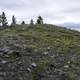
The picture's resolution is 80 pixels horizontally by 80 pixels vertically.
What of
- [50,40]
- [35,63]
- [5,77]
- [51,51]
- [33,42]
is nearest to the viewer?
[5,77]

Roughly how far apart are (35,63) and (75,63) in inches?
76.5

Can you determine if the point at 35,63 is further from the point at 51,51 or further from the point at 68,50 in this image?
the point at 68,50

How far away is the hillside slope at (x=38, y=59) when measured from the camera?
886cm

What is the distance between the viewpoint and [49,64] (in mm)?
9789

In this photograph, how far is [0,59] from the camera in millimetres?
9906

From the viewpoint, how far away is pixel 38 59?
10.2 metres

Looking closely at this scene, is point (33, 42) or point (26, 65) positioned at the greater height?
point (33, 42)

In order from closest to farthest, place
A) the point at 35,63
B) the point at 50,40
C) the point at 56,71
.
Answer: the point at 56,71, the point at 35,63, the point at 50,40

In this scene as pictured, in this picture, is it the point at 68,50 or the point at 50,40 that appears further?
the point at 50,40

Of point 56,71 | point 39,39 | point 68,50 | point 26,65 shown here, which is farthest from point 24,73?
point 39,39

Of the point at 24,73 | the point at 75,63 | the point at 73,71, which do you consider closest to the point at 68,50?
the point at 75,63

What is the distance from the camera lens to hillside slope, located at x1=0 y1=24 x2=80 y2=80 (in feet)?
29.1

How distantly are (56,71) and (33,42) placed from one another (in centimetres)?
424

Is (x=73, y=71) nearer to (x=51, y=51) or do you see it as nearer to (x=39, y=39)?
(x=51, y=51)
